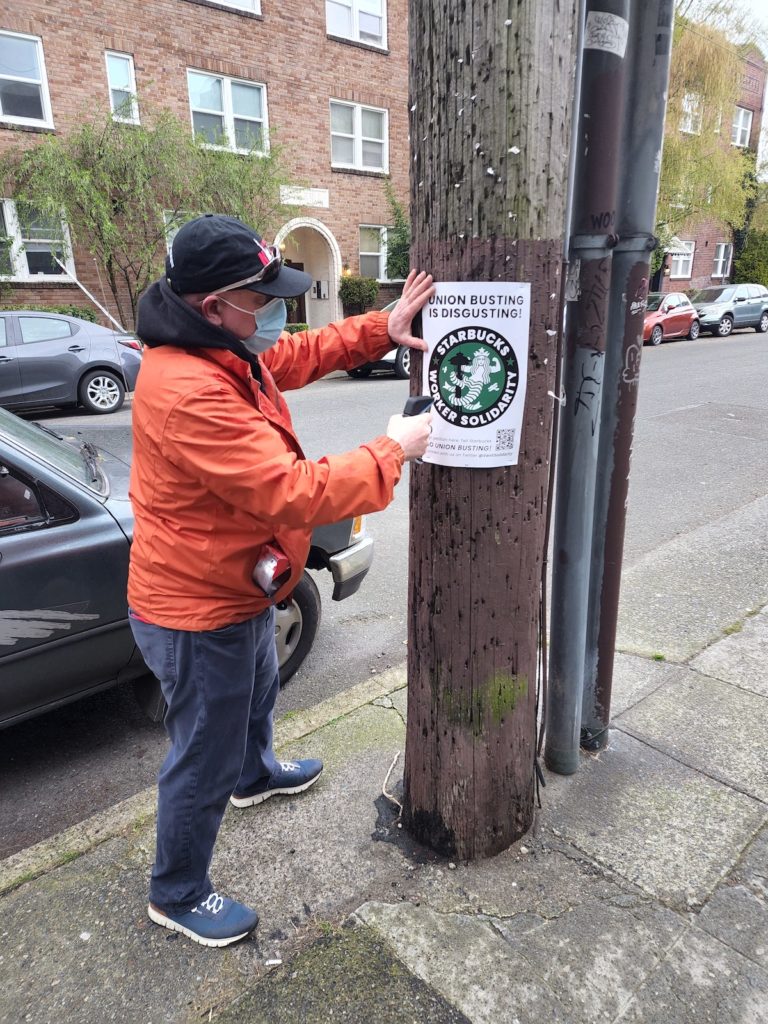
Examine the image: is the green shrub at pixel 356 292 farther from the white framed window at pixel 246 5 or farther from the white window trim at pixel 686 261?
the white window trim at pixel 686 261

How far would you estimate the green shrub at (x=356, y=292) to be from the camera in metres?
19.7

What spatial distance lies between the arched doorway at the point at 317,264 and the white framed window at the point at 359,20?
184 inches

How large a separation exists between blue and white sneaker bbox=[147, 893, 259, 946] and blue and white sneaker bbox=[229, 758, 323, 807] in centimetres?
48

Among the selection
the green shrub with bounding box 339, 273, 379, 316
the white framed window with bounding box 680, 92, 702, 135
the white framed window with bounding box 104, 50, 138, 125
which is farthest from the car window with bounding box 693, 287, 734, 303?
the white framed window with bounding box 104, 50, 138, 125

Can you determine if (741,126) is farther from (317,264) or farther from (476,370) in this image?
(476,370)

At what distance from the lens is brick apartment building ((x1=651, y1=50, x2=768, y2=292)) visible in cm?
2955

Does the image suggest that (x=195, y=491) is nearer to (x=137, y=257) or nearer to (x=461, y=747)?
(x=461, y=747)

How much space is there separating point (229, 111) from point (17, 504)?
17.3 m

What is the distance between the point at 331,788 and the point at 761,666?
2.14 metres

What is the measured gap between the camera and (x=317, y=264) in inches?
806

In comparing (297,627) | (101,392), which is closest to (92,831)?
(297,627)

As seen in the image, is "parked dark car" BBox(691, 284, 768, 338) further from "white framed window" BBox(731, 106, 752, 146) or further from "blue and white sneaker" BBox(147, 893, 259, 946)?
"blue and white sneaker" BBox(147, 893, 259, 946)

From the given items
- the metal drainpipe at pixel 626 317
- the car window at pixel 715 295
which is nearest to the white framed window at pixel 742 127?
the car window at pixel 715 295

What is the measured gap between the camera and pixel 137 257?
15.6 m
